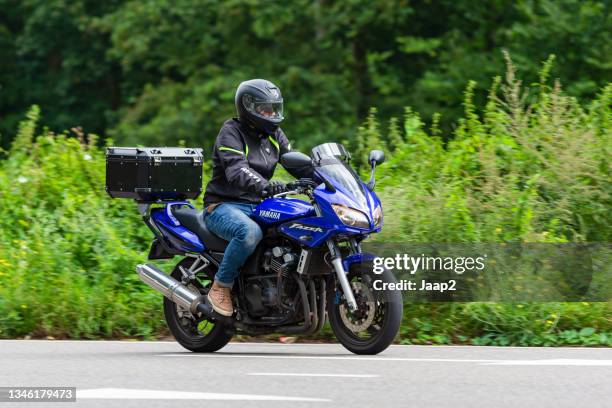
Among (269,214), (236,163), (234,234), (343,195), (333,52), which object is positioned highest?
(333,52)

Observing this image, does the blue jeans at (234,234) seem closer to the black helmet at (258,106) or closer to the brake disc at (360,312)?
the black helmet at (258,106)

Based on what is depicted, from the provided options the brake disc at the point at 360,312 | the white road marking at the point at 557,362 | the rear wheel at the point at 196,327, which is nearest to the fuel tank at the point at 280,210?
the brake disc at the point at 360,312

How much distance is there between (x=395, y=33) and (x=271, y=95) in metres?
22.2

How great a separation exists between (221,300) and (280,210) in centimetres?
88

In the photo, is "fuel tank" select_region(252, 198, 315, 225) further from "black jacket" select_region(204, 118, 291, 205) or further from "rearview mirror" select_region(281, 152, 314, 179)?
"rearview mirror" select_region(281, 152, 314, 179)

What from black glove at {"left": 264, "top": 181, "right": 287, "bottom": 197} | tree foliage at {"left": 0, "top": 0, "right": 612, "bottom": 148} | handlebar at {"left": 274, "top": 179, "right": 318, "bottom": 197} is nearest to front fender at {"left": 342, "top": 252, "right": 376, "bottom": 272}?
handlebar at {"left": 274, "top": 179, "right": 318, "bottom": 197}

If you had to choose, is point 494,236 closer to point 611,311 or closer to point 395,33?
point 611,311

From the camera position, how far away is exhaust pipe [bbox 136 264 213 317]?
1022cm

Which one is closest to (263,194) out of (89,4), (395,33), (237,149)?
(237,149)

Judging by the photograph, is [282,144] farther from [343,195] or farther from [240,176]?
[343,195]

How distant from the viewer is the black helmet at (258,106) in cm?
1009

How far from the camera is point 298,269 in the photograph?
981cm

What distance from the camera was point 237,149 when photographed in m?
10.1

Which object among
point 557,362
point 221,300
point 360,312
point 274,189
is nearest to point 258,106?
point 274,189
